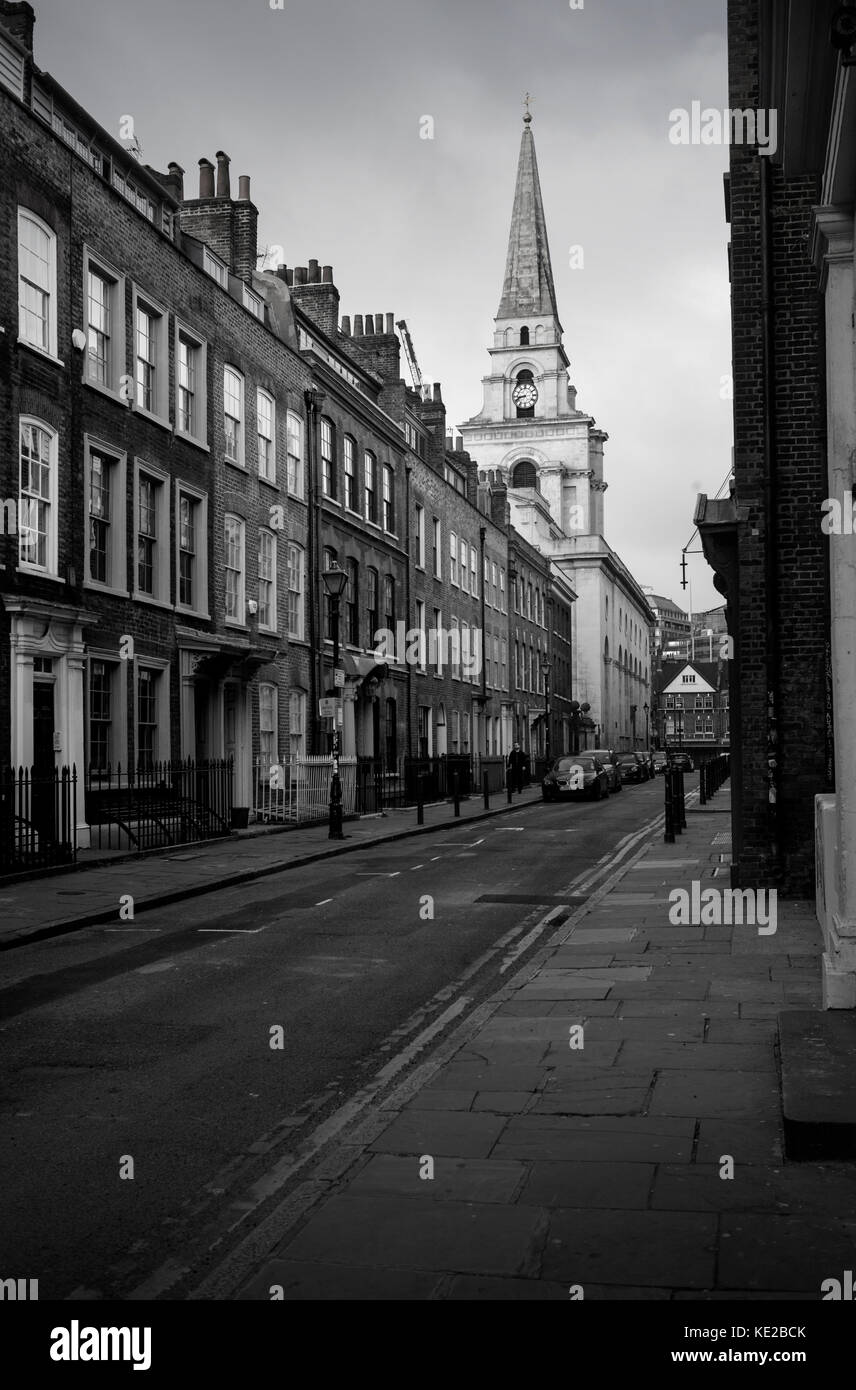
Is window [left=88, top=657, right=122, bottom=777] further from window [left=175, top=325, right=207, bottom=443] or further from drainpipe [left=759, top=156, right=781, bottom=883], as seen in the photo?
drainpipe [left=759, top=156, right=781, bottom=883]

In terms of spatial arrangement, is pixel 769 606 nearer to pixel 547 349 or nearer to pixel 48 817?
pixel 48 817

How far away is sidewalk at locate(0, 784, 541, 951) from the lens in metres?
13.5

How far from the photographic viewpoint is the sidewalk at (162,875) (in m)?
13.5

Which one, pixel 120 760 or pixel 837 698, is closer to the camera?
pixel 837 698

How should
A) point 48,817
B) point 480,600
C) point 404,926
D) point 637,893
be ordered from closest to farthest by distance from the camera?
point 404,926, point 637,893, point 48,817, point 480,600

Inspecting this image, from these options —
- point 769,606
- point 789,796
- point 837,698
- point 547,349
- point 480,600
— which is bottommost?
point 789,796

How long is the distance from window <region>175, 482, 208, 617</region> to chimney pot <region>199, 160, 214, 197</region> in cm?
860

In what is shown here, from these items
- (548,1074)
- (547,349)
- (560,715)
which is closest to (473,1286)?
(548,1074)

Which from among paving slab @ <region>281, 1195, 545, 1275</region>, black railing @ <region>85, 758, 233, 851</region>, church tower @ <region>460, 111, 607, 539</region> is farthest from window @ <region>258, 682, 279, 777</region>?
church tower @ <region>460, 111, 607, 539</region>

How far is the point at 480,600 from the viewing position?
2101 inches

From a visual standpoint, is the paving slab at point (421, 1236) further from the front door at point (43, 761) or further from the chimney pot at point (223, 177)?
the chimney pot at point (223, 177)

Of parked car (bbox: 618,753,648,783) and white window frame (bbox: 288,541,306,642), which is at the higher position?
white window frame (bbox: 288,541,306,642)

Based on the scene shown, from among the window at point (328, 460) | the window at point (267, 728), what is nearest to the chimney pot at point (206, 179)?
the window at point (328, 460)

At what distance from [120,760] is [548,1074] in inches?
638
